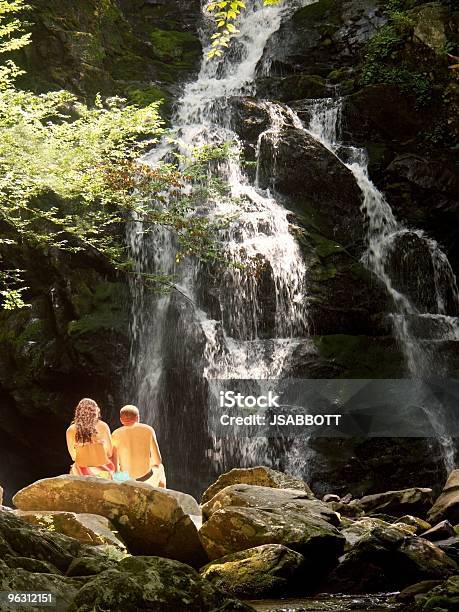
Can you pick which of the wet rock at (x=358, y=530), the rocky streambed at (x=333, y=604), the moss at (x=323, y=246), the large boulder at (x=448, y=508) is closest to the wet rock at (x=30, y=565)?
the rocky streambed at (x=333, y=604)

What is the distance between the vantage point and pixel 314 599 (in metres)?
5.68

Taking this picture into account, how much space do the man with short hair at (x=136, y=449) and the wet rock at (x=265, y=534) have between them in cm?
87

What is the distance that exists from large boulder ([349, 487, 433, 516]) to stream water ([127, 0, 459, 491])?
7.76 feet

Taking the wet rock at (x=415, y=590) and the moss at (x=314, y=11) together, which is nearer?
the wet rock at (x=415, y=590)

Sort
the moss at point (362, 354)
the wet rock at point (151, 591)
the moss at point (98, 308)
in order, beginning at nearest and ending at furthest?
the wet rock at point (151, 591) < the moss at point (98, 308) < the moss at point (362, 354)

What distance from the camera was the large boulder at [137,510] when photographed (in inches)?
252

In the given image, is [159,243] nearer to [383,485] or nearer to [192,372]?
[192,372]

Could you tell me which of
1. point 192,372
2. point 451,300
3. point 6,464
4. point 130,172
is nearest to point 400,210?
point 451,300

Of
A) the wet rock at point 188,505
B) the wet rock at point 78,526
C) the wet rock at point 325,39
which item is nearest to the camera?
the wet rock at point 78,526

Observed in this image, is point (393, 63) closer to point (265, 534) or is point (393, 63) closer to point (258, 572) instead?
point (265, 534)

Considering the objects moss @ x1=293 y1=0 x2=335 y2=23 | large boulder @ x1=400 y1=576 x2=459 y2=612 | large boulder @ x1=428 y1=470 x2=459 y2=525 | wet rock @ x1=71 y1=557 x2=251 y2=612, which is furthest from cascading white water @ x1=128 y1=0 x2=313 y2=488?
moss @ x1=293 y1=0 x2=335 y2=23

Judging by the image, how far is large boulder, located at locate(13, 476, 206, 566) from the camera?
640 cm

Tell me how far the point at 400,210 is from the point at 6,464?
1157 centimetres

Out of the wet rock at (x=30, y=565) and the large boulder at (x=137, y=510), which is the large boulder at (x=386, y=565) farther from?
the wet rock at (x=30, y=565)
